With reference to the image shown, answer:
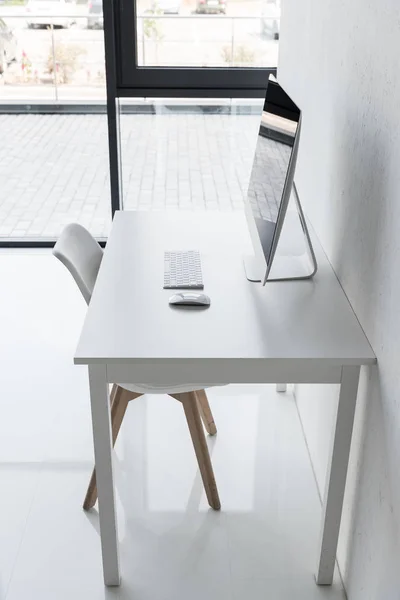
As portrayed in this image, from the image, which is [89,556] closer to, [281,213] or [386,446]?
[386,446]

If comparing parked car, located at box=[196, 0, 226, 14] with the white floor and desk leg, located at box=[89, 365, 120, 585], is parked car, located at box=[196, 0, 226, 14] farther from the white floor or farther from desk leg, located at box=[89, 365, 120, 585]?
desk leg, located at box=[89, 365, 120, 585]

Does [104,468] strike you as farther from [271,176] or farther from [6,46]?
[6,46]

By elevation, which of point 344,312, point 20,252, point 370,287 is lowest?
point 20,252

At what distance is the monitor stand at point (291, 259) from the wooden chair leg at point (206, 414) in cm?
53

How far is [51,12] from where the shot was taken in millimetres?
3586

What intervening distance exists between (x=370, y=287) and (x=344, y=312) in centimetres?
15

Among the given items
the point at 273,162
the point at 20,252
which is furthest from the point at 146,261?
the point at 20,252

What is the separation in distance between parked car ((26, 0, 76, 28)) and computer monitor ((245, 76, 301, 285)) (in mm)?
1818

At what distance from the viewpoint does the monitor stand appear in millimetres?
1998

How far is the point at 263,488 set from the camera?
2.20 metres

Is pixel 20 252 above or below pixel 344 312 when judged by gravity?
below

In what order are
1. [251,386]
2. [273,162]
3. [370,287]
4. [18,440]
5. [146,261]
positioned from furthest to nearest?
1. [251,386]
2. [18,440]
3. [146,261]
4. [273,162]
5. [370,287]

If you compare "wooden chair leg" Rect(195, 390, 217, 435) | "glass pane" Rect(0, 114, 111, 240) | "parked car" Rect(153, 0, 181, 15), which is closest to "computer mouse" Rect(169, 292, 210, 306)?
"wooden chair leg" Rect(195, 390, 217, 435)

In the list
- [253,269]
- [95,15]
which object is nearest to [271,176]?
[253,269]
